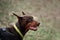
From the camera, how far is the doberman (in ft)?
15.9

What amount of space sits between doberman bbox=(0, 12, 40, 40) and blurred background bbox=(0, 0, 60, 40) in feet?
5.95

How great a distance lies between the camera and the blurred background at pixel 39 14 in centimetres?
718

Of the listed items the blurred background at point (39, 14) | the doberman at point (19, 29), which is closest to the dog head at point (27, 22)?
the doberman at point (19, 29)

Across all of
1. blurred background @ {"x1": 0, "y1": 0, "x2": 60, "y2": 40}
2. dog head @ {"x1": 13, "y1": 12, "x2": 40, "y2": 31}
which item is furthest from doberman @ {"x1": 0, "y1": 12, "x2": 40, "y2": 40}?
blurred background @ {"x1": 0, "y1": 0, "x2": 60, "y2": 40}

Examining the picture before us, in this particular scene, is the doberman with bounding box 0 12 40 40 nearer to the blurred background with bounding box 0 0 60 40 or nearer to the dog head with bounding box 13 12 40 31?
the dog head with bounding box 13 12 40 31

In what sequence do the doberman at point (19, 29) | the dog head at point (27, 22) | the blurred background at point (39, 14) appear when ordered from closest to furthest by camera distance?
the doberman at point (19, 29)
the dog head at point (27, 22)
the blurred background at point (39, 14)

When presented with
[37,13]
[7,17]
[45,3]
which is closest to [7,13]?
[7,17]

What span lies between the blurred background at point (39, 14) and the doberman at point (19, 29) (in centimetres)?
181

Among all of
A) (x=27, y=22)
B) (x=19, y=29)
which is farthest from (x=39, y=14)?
(x=19, y=29)

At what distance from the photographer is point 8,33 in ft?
15.9

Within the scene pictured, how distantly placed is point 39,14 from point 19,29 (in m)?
3.69

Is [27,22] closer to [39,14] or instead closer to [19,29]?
[19,29]

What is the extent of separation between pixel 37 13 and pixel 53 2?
1.36 meters

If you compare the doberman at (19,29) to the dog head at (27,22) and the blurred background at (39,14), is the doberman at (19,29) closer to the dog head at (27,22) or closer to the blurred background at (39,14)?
the dog head at (27,22)
